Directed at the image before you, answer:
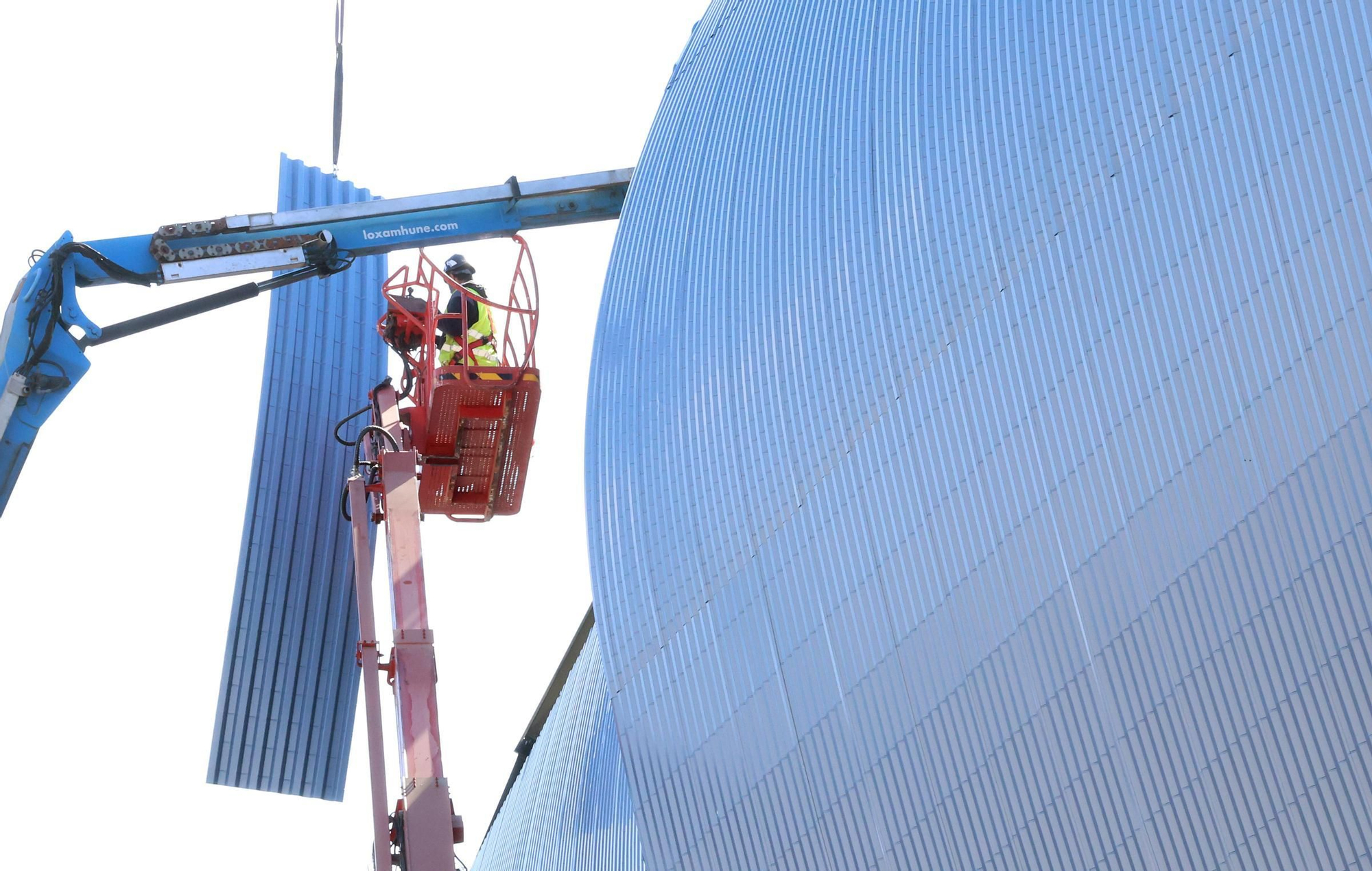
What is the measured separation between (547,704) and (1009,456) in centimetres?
1787

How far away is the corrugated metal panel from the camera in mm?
23719

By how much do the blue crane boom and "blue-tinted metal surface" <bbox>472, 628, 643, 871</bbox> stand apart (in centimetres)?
609

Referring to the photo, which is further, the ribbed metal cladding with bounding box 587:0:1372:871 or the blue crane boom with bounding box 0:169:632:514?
the blue crane boom with bounding box 0:169:632:514

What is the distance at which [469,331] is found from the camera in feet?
63.9

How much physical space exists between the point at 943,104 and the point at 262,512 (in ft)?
45.5

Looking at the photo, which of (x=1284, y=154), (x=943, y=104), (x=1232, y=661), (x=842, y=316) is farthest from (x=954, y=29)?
(x=1232, y=661)

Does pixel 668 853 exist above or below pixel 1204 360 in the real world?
below

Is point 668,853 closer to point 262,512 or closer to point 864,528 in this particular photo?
point 864,528

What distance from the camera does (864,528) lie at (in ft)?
44.0

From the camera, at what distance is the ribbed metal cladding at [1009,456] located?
10336mm

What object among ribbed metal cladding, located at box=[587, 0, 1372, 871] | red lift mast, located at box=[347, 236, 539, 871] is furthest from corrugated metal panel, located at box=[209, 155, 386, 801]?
ribbed metal cladding, located at box=[587, 0, 1372, 871]

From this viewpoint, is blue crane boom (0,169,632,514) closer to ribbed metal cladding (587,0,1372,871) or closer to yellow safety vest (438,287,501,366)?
yellow safety vest (438,287,501,366)

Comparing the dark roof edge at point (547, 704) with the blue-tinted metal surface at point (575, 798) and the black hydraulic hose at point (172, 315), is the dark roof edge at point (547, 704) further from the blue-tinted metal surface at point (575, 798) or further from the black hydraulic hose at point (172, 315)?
the black hydraulic hose at point (172, 315)

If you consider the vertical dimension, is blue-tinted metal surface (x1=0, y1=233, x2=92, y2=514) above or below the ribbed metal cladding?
above
